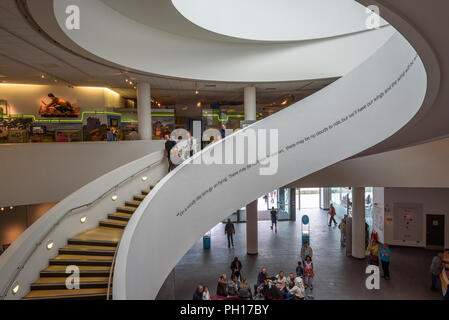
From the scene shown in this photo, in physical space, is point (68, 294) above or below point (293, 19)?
below

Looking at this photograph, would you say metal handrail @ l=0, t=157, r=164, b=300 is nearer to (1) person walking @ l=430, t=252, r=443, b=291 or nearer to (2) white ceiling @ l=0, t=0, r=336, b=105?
(2) white ceiling @ l=0, t=0, r=336, b=105

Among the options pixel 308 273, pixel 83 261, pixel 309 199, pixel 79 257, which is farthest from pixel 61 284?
pixel 309 199

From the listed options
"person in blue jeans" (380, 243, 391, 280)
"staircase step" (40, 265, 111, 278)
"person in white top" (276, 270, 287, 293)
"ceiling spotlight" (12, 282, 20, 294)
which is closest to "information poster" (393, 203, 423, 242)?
"person in blue jeans" (380, 243, 391, 280)

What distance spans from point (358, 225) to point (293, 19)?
10.2 metres

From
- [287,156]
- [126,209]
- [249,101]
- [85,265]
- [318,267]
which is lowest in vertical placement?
[318,267]

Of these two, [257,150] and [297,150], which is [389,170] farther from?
[257,150]

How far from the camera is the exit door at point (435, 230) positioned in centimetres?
1535

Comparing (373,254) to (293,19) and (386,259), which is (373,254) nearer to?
(386,259)

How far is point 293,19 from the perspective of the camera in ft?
43.3

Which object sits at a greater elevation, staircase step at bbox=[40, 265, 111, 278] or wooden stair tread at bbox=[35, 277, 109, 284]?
staircase step at bbox=[40, 265, 111, 278]

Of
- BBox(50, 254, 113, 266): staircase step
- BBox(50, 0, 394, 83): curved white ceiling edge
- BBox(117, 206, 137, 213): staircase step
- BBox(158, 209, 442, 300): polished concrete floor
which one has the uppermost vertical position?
BBox(50, 0, 394, 83): curved white ceiling edge

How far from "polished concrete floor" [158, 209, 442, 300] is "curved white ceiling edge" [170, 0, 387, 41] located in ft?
33.4

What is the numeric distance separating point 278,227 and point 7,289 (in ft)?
59.1

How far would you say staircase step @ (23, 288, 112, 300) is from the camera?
5.00 meters
